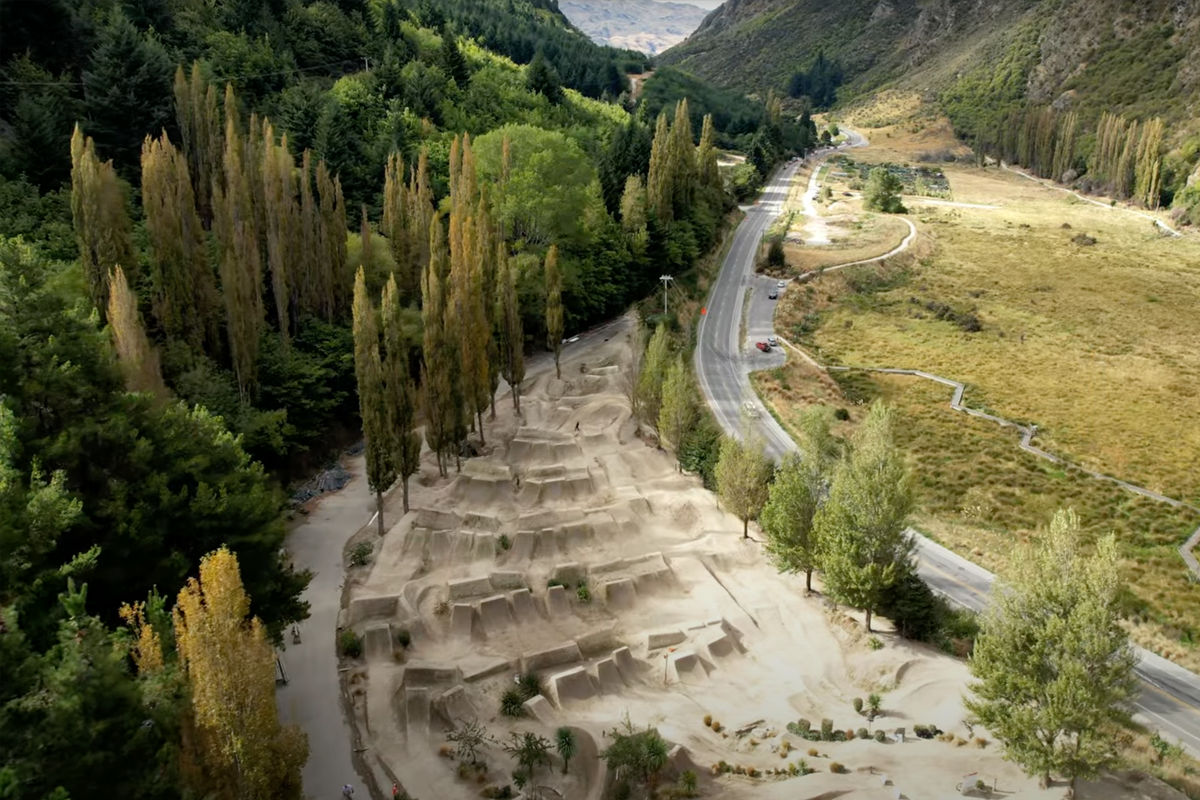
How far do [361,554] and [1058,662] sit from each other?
32866 millimetres

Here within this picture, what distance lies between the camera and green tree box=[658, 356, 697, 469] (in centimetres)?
5444

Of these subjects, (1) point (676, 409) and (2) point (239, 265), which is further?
(1) point (676, 409)

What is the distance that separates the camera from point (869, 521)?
3547 centimetres

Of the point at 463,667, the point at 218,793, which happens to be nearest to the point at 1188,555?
the point at 463,667

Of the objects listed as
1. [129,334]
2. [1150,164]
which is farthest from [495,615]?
[1150,164]

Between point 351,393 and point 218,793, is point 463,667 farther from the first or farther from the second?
point 351,393

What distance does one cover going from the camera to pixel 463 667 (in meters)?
34.5

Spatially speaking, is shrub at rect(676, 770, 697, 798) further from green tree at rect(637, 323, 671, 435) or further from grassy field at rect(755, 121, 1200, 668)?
green tree at rect(637, 323, 671, 435)

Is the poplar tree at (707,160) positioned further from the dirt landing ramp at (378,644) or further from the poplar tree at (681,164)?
the dirt landing ramp at (378,644)

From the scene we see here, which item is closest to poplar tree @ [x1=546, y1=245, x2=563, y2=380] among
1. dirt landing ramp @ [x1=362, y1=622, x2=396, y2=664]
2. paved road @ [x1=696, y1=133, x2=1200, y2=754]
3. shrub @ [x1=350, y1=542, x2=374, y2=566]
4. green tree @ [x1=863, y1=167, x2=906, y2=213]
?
paved road @ [x1=696, y1=133, x2=1200, y2=754]

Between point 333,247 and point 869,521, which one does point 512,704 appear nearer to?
point 869,521

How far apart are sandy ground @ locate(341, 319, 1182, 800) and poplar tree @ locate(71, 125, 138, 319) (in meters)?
21.2

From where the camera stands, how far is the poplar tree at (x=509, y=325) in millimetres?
58844

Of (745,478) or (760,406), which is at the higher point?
(745,478)
